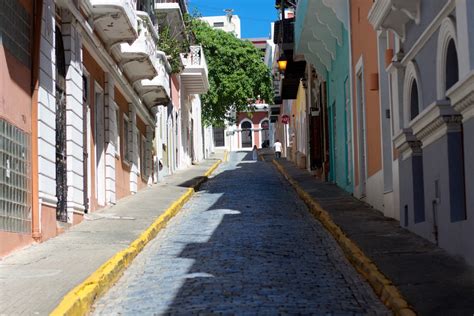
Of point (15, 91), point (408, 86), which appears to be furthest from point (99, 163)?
point (408, 86)

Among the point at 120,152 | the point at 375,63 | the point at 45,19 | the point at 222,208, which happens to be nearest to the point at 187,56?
the point at 120,152

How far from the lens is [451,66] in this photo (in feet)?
30.6

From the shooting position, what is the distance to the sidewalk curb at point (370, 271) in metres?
7.41

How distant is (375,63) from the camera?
15367 millimetres

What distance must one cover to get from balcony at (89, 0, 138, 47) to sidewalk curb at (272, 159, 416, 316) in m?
Result: 5.27

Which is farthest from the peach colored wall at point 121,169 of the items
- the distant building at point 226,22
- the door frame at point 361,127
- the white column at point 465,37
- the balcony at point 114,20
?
the distant building at point 226,22

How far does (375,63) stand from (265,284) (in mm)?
7426

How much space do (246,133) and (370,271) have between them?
59773 millimetres

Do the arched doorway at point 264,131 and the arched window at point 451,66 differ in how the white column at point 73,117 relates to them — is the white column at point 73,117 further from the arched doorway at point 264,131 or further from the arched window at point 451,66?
the arched doorway at point 264,131

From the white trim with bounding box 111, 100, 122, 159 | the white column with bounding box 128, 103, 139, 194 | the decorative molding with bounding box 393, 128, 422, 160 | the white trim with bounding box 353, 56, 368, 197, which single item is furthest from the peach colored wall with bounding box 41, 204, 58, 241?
the white column with bounding box 128, 103, 139, 194

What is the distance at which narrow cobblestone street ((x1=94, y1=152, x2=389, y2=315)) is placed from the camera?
7.95 m

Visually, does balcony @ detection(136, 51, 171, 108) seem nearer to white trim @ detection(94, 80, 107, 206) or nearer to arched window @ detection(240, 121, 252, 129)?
white trim @ detection(94, 80, 107, 206)

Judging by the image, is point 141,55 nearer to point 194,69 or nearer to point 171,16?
point 171,16

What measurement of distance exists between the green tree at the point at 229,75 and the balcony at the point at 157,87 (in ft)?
73.9
